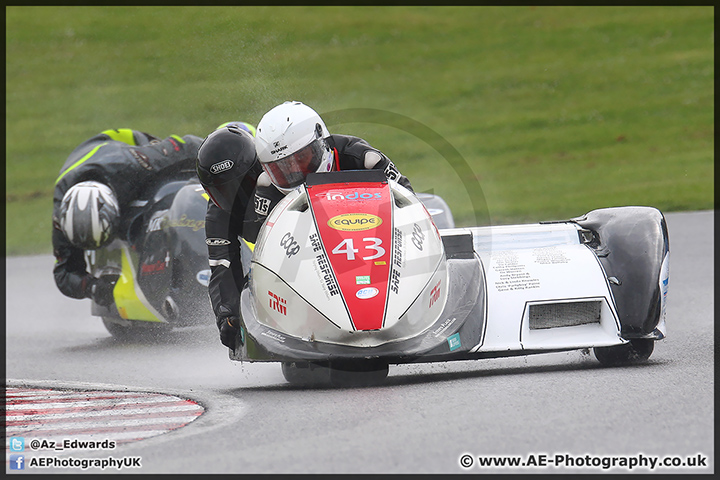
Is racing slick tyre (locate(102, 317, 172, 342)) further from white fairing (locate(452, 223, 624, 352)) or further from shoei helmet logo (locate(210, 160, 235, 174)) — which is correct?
white fairing (locate(452, 223, 624, 352))

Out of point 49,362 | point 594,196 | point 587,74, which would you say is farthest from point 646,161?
point 49,362

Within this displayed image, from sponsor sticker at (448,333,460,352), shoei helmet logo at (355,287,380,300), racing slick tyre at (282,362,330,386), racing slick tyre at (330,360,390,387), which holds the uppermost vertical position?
shoei helmet logo at (355,287,380,300)

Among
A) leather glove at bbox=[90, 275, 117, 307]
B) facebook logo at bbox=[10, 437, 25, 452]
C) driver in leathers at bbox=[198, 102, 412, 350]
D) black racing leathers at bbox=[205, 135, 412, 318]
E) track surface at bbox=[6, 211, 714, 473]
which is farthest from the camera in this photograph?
leather glove at bbox=[90, 275, 117, 307]

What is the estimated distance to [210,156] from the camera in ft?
19.7

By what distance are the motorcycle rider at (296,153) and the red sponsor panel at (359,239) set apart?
1.03 feet

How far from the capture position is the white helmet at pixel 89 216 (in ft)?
27.4

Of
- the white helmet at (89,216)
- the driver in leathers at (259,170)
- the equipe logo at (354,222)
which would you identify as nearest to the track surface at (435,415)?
the driver in leathers at (259,170)

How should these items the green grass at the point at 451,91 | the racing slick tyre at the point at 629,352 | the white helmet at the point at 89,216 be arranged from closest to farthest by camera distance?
1. the racing slick tyre at the point at 629,352
2. the white helmet at the point at 89,216
3. the green grass at the point at 451,91

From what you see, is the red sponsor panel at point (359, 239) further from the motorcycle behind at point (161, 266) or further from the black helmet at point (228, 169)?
the motorcycle behind at point (161, 266)

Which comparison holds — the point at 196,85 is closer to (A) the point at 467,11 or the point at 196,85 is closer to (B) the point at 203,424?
(A) the point at 467,11

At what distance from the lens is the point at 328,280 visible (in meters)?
4.75

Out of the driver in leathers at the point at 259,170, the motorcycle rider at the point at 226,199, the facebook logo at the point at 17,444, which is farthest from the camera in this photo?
the motorcycle rider at the point at 226,199

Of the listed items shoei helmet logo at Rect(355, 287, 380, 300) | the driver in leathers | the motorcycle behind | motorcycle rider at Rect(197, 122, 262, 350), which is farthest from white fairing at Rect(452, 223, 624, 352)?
the motorcycle behind

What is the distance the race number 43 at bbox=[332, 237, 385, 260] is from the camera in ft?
15.8
